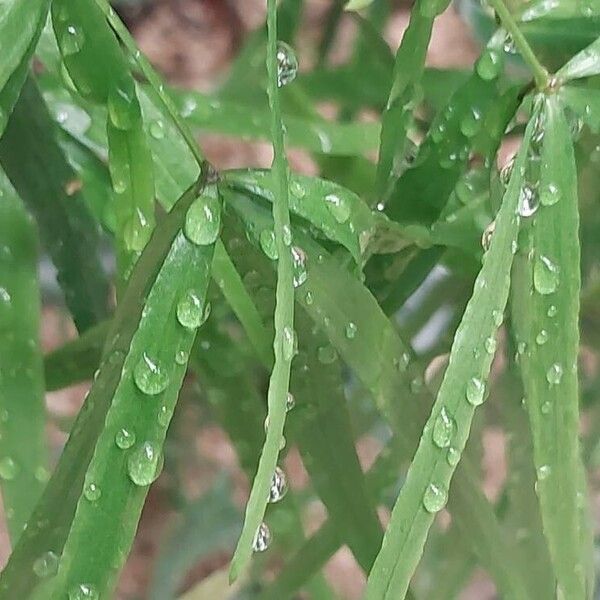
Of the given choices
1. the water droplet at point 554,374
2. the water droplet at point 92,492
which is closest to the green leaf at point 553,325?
the water droplet at point 554,374

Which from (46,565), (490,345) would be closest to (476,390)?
(490,345)

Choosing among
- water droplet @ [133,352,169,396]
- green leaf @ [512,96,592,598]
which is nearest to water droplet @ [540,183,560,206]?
green leaf @ [512,96,592,598]

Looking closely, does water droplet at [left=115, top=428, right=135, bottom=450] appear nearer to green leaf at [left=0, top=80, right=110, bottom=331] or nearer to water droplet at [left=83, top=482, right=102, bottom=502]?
water droplet at [left=83, top=482, right=102, bottom=502]

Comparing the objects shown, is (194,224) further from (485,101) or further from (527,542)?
(527,542)

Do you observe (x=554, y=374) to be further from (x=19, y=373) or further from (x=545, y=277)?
(x=19, y=373)

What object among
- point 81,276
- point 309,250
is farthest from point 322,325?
point 81,276
